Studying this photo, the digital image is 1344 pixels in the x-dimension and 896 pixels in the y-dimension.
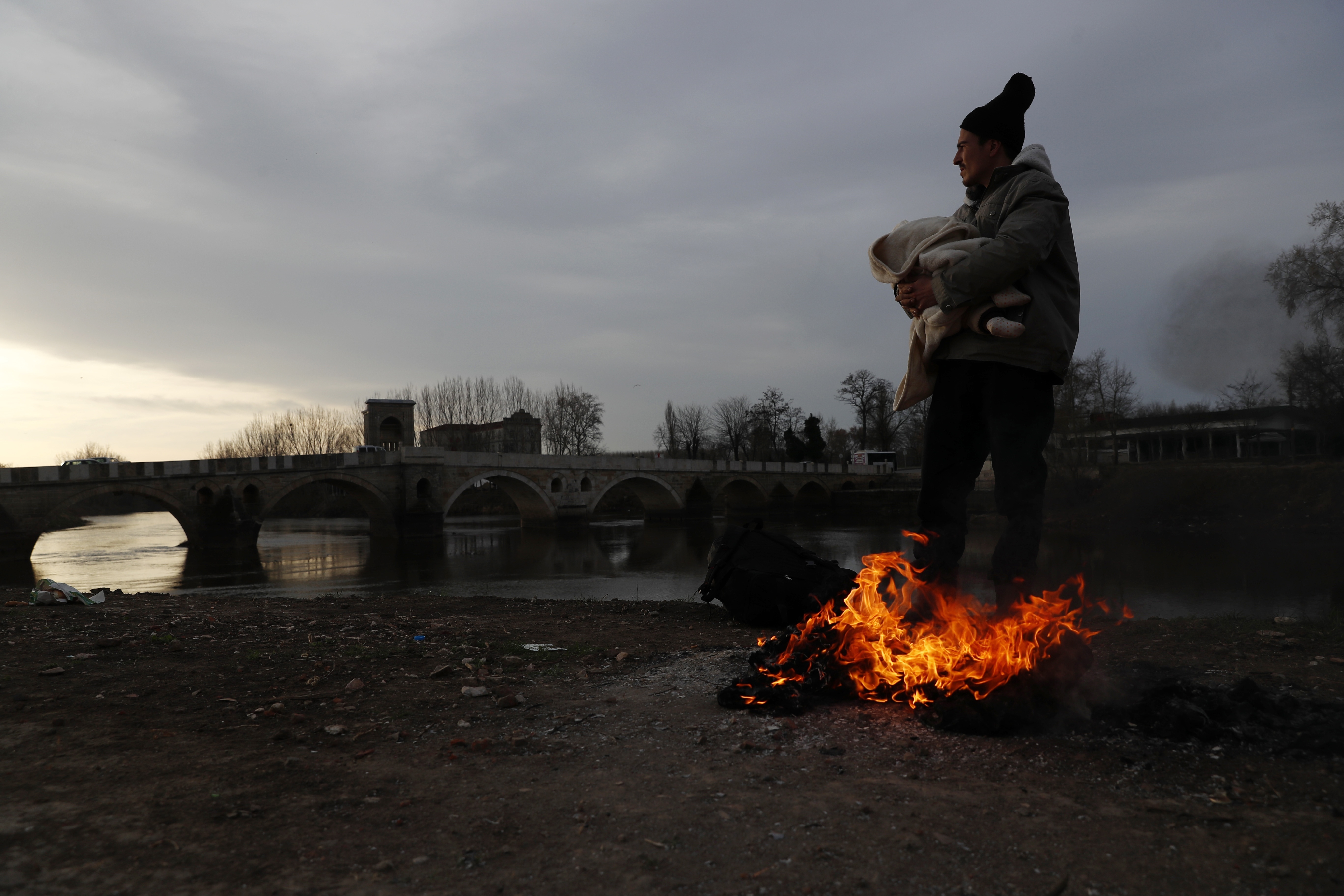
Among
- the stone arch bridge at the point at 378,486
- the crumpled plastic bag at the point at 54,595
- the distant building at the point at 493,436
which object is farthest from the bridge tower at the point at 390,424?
the crumpled plastic bag at the point at 54,595

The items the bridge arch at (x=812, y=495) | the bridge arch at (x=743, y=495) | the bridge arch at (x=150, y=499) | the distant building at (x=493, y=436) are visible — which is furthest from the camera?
the distant building at (x=493, y=436)

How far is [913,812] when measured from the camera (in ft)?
7.80

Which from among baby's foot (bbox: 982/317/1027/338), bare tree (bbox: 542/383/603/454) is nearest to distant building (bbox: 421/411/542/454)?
bare tree (bbox: 542/383/603/454)

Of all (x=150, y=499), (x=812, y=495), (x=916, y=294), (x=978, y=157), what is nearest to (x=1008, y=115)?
(x=978, y=157)

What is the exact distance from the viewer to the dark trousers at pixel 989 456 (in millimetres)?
3125

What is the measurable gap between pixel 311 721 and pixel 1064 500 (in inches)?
1525

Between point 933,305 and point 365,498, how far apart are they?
39080 millimetres

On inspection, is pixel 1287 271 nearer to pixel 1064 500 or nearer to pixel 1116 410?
pixel 1064 500

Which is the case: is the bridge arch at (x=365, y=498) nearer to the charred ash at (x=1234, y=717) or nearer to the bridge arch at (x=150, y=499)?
the bridge arch at (x=150, y=499)

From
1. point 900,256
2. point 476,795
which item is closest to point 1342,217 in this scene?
point 900,256

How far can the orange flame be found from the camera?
125 inches

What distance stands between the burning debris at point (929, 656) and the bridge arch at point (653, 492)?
4523 centimetres

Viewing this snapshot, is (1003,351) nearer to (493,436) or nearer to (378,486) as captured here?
(378,486)

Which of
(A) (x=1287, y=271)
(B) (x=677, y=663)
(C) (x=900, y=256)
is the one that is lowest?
(B) (x=677, y=663)
